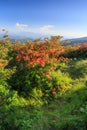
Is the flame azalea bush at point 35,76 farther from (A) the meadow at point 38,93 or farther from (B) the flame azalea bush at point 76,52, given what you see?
(B) the flame azalea bush at point 76,52

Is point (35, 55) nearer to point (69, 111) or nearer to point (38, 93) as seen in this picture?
point (38, 93)

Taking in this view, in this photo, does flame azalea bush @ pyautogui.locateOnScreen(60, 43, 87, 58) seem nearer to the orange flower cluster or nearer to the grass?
the grass

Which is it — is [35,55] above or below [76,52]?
above

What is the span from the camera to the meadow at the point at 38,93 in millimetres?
7387

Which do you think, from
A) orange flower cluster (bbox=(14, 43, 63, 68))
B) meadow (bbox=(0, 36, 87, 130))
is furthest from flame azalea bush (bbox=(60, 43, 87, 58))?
orange flower cluster (bbox=(14, 43, 63, 68))

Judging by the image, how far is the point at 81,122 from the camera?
23.5ft

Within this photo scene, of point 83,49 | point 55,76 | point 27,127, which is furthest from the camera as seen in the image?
point 83,49

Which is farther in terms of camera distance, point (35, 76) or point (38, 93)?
point (35, 76)

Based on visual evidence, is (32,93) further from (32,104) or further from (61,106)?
(61,106)

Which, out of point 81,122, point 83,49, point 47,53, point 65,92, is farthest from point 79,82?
point 83,49

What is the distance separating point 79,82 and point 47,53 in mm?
2326

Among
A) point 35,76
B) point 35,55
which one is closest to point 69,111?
point 35,76

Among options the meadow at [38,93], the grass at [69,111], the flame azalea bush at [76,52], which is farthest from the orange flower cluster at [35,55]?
the flame azalea bush at [76,52]

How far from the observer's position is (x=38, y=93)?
31.0ft
